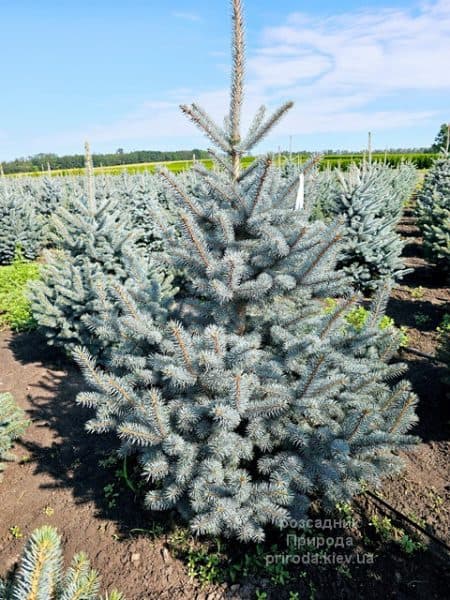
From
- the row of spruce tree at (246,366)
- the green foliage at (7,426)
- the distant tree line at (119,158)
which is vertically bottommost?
the green foliage at (7,426)

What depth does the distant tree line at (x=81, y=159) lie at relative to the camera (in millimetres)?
55062

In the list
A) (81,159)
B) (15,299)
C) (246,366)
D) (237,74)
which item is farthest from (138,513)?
(81,159)

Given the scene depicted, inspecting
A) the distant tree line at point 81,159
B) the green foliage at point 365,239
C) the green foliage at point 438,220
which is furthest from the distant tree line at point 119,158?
the green foliage at point 365,239

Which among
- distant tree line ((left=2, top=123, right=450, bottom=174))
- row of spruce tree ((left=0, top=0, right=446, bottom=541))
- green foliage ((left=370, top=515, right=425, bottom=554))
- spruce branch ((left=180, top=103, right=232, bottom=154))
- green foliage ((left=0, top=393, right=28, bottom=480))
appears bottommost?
green foliage ((left=370, top=515, right=425, bottom=554))

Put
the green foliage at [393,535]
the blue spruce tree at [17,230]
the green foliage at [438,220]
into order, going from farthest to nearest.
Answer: the blue spruce tree at [17,230] < the green foliage at [438,220] < the green foliage at [393,535]

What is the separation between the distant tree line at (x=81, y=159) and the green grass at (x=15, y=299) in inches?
1807

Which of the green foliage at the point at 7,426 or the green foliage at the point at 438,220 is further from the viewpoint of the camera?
the green foliage at the point at 438,220

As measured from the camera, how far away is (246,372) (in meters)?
2.72

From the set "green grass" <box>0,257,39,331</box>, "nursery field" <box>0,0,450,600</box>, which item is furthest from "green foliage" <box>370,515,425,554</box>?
"green grass" <box>0,257,39,331</box>

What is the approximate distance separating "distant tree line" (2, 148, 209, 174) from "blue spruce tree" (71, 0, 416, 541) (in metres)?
52.0

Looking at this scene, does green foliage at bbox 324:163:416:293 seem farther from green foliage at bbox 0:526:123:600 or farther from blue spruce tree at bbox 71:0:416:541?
green foliage at bbox 0:526:123:600

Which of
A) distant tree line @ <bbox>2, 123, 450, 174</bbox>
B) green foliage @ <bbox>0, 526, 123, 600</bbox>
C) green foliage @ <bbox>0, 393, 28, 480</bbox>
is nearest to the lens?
green foliage @ <bbox>0, 526, 123, 600</bbox>

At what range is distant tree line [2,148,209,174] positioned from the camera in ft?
→ 181

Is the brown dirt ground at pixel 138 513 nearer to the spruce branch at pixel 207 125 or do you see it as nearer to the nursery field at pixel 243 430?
the nursery field at pixel 243 430
